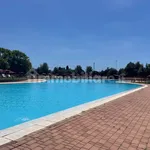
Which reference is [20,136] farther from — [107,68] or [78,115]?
[107,68]

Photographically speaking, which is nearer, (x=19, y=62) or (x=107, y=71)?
(x=19, y=62)

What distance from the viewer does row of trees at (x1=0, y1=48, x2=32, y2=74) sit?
41.8m

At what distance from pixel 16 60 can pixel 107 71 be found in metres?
27.7

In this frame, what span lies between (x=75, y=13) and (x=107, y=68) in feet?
135

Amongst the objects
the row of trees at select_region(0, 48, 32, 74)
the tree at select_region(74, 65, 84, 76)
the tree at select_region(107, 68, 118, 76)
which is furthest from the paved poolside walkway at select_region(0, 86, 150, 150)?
the tree at select_region(74, 65, 84, 76)

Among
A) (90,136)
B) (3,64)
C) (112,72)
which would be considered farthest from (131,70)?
(90,136)

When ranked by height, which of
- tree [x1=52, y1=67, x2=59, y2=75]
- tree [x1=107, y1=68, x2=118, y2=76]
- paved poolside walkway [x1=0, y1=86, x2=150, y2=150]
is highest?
tree [x1=52, y1=67, x2=59, y2=75]

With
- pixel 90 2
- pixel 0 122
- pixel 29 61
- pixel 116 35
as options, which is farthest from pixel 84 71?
pixel 0 122

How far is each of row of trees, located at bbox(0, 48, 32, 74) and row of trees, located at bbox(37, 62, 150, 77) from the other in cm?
1760

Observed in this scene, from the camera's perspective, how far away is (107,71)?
57.3 meters

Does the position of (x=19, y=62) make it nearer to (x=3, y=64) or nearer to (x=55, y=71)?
Answer: (x=3, y=64)

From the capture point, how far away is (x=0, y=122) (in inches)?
298

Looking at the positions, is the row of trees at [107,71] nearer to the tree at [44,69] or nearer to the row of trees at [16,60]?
the tree at [44,69]

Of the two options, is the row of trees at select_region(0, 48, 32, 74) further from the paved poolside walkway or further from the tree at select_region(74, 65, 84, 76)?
the paved poolside walkway
